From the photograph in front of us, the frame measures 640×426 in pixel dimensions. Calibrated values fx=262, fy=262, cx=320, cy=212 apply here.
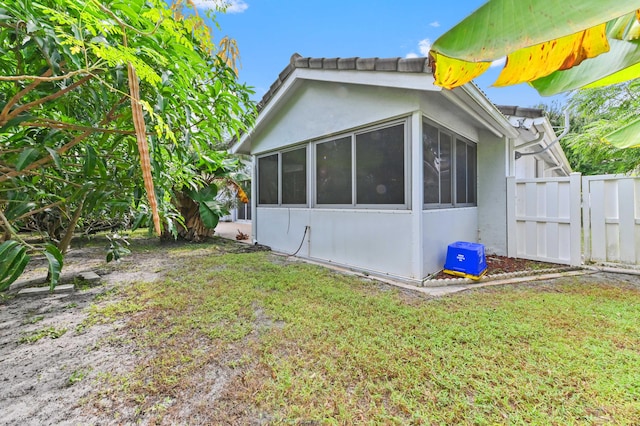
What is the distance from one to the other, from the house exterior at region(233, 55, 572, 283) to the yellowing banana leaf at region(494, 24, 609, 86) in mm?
3242

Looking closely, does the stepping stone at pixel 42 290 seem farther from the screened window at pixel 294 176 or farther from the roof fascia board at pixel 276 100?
the screened window at pixel 294 176

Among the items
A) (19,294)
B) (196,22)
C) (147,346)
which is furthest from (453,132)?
(19,294)

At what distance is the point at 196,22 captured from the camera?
1.87 m

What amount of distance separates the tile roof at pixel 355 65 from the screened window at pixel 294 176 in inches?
67.7

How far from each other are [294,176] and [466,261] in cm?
436

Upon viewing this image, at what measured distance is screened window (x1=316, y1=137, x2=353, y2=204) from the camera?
18.0 feet

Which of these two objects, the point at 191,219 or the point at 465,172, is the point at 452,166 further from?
the point at 191,219

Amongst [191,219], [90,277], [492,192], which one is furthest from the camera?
[191,219]

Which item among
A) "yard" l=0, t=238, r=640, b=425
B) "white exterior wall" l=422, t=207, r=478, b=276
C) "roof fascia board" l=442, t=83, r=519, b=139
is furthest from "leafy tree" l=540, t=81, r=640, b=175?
"yard" l=0, t=238, r=640, b=425

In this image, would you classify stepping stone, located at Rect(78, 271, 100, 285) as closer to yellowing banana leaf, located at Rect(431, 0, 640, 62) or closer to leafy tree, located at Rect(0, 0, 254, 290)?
leafy tree, located at Rect(0, 0, 254, 290)

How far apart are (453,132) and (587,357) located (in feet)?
14.0

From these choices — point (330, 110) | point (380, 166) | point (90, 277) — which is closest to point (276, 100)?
point (330, 110)

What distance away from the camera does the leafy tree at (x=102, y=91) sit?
1.24 meters

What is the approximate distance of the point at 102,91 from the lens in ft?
5.38
